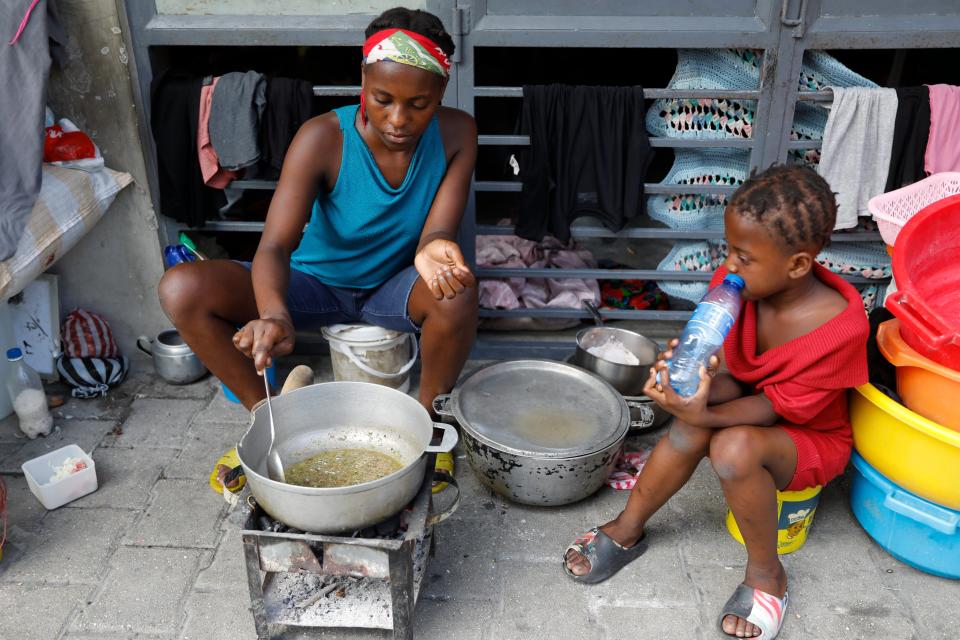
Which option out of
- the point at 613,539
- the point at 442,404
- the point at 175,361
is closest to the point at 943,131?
the point at 613,539

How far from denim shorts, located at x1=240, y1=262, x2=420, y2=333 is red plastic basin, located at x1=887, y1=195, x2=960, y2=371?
1.45 meters

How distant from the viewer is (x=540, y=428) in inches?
95.3

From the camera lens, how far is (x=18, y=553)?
2266mm

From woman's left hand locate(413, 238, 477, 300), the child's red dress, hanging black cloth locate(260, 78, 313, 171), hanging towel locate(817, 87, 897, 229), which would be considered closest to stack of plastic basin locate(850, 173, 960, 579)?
the child's red dress

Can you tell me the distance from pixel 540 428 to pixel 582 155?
1.11 m

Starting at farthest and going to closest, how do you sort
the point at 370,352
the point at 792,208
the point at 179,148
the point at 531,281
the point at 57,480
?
the point at 531,281
the point at 179,148
the point at 370,352
the point at 57,480
the point at 792,208

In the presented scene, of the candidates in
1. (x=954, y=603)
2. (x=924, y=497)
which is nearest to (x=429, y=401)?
(x=924, y=497)

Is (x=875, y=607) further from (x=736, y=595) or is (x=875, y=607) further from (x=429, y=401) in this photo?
(x=429, y=401)

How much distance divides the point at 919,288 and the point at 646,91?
119cm

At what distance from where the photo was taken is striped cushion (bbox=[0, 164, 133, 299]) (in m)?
2.52

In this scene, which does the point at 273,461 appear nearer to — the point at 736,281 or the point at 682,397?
the point at 682,397

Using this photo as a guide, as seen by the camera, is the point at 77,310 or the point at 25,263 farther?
the point at 77,310

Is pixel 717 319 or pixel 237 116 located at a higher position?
pixel 237 116

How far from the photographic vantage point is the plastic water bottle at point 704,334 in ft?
6.15
